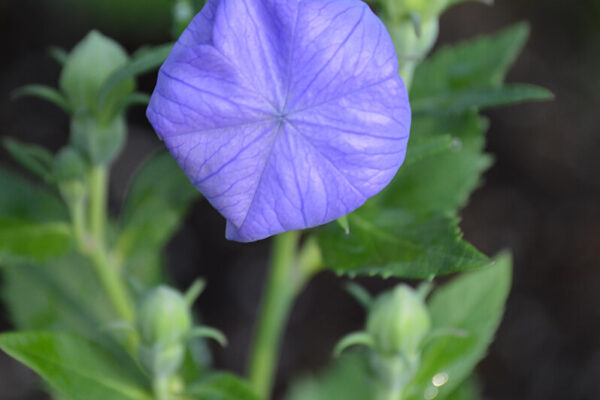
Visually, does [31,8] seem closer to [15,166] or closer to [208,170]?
[15,166]

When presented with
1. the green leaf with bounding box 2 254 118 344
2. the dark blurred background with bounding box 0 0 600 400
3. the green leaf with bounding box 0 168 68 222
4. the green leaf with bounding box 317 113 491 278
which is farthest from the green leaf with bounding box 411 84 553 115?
the dark blurred background with bounding box 0 0 600 400

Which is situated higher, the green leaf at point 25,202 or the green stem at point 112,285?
the green leaf at point 25,202

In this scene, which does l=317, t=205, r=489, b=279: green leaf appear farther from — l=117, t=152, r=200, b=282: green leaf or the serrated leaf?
l=117, t=152, r=200, b=282: green leaf

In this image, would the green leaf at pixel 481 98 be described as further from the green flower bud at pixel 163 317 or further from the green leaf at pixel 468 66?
the green flower bud at pixel 163 317

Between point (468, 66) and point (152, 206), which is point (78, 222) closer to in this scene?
point (152, 206)

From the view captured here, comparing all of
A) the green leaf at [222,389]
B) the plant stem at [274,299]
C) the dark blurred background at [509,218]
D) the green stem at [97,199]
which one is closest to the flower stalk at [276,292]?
the plant stem at [274,299]

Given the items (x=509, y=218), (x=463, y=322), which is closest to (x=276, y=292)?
(x=463, y=322)
